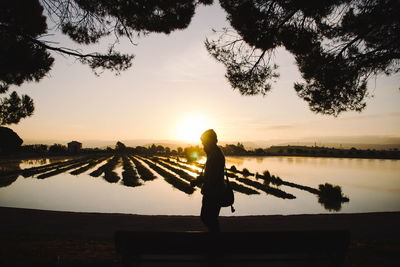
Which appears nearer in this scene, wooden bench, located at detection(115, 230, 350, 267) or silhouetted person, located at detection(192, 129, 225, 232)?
wooden bench, located at detection(115, 230, 350, 267)

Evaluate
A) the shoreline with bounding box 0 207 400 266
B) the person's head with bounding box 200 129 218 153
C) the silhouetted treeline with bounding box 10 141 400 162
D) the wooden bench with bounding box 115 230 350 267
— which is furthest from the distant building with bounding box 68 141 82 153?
the wooden bench with bounding box 115 230 350 267

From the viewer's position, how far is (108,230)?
746cm

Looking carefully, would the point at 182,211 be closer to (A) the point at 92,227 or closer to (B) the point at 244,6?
(A) the point at 92,227

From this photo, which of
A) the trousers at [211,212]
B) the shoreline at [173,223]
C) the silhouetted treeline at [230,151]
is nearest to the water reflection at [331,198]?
the shoreline at [173,223]

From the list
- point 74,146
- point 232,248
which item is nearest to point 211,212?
point 232,248

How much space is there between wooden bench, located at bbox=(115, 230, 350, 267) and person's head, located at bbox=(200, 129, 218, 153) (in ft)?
6.03

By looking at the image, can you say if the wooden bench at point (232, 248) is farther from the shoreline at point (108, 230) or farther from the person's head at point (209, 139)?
the shoreline at point (108, 230)

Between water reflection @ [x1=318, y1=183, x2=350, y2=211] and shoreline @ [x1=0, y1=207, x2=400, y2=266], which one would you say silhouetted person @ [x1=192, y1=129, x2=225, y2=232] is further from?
water reflection @ [x1=318, y1=183, x2=350, y2=211]

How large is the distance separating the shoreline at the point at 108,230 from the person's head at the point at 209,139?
8.21 feet

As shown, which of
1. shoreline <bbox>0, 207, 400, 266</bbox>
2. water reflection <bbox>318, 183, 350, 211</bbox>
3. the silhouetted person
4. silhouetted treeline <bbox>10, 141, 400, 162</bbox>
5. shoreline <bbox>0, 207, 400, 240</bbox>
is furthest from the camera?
silhouetted treeline <bbox>10, 141, 400, 162</bbox>

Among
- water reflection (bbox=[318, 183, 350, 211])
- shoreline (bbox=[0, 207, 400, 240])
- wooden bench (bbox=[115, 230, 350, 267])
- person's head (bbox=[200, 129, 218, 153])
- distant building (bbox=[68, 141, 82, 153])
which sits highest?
distant building (bbox=[68, 141, 82, 153])

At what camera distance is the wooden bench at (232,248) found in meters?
2.83

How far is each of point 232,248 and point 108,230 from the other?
213 inches

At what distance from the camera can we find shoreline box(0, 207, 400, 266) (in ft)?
17.1
